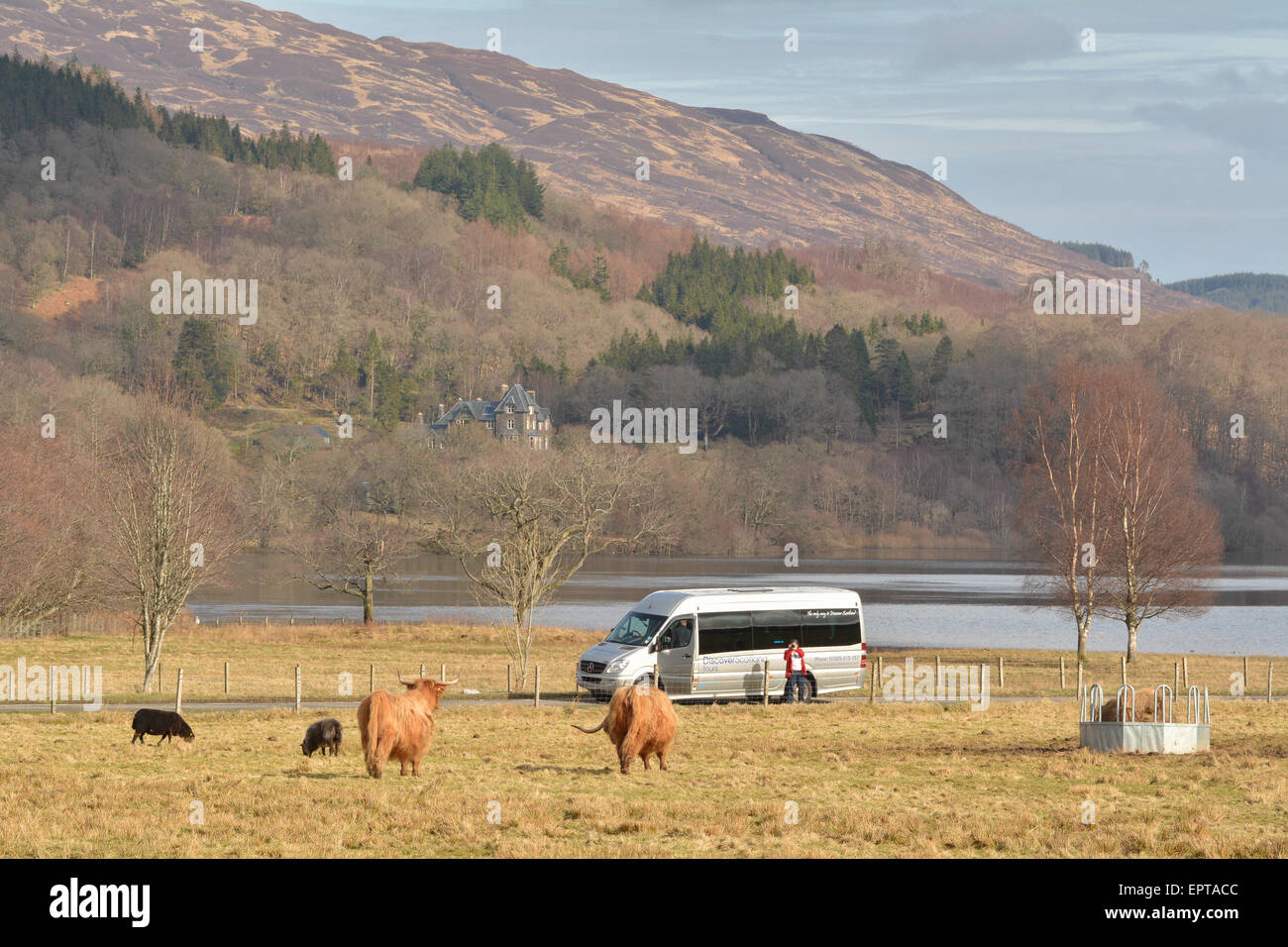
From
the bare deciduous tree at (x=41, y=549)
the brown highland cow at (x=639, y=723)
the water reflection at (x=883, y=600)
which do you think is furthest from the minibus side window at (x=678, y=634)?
the bare deciduous tree at (x=41, y=549)

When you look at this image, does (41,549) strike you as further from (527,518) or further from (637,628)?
(637,628)

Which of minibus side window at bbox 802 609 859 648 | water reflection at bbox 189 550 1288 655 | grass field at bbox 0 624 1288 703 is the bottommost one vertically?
water reflection at bbox 189 550 1288 655

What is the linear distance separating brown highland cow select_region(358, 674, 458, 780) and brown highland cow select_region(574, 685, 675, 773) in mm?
2551

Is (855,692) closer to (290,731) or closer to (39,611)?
(290,731)

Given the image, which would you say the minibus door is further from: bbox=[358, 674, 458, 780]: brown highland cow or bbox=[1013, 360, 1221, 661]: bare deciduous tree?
bbox=[1013, 360, 1221, 661]: bare deciduous tree

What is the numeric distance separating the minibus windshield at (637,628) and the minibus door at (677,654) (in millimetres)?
323

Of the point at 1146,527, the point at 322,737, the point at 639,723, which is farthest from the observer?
the point at 1146,527

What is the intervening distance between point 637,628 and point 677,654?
1238mm

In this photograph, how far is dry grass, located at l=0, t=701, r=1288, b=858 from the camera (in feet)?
47.3

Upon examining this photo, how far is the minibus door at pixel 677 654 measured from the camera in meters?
33.0

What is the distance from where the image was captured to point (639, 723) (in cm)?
1991

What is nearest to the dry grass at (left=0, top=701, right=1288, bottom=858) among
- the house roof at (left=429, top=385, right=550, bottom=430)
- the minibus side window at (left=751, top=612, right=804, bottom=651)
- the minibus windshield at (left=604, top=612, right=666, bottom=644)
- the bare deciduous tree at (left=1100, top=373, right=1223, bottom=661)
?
the minibus windshield at (left=604, top=612, right=666, bottom=644)

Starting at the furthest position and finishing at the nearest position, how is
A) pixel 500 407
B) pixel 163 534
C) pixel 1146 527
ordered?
pixel 500 407
pixel 1146 527
pixel 163 534

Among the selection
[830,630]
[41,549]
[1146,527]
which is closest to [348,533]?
[41,549]
